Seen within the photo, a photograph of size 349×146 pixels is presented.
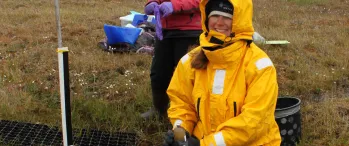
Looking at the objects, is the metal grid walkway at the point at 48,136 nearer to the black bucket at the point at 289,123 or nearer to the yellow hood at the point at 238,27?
the black bucket at the point at 289,123

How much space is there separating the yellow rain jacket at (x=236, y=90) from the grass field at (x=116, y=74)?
1.29 m

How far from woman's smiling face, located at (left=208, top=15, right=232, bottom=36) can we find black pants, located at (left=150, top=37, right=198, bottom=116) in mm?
1085

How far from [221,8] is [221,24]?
90mm

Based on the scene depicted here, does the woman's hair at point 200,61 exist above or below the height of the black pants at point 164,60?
above

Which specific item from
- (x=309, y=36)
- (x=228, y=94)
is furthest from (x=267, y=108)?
(x=309, y=36)

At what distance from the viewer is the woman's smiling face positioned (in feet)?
8.00

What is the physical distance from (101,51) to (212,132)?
13.5 feet

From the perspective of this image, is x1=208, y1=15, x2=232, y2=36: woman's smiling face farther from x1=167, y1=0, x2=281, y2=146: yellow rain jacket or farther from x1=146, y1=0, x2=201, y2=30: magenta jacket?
x1=146, y1=0, x2=201, y2=30: magenta jacket

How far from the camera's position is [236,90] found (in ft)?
7.96

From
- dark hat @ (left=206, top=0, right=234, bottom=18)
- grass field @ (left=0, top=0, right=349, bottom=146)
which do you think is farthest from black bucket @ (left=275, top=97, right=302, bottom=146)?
dark hat @ (left=206, top=0, right=234, bottom=18)

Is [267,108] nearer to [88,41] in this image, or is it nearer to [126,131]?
[126,131]

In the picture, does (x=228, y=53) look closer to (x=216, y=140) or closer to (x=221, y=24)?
(x=221, y=24)

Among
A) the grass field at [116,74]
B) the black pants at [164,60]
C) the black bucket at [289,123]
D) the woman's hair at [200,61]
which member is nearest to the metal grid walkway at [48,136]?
the grass field at [116,74]

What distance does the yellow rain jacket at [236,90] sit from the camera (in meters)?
2.33
